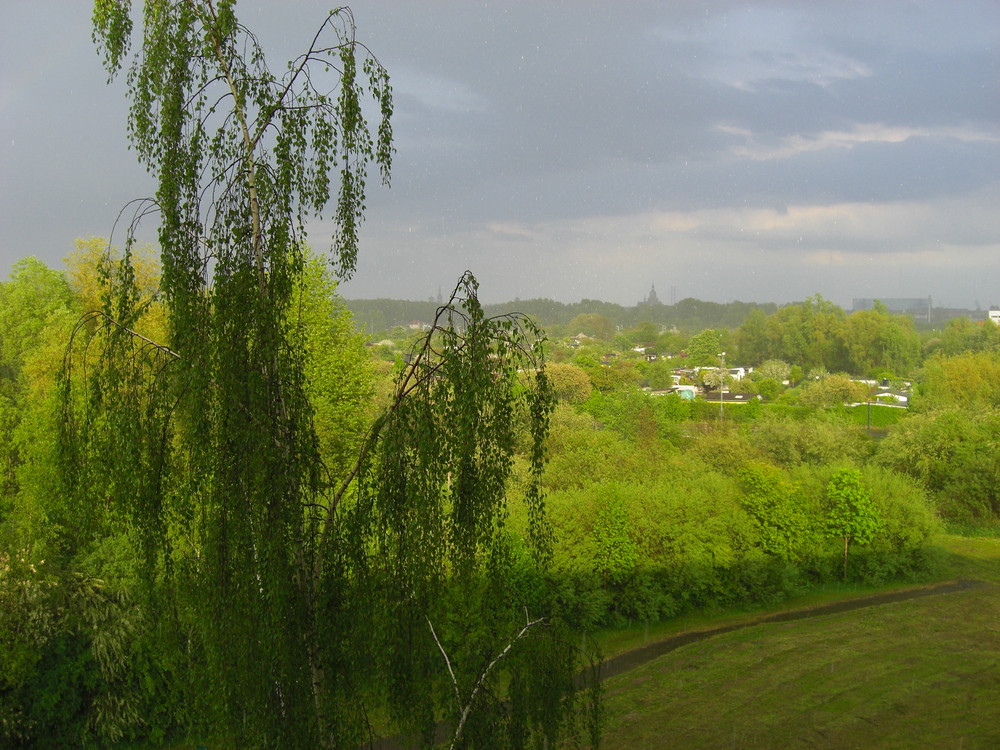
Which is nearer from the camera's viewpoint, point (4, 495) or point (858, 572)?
point (4, 495)

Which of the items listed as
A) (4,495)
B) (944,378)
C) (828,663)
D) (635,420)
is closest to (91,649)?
(4,495)

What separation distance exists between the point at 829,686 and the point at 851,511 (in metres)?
→ 7.31

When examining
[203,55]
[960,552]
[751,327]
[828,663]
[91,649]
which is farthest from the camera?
[751,327]

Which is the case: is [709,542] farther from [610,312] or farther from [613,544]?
[610,312]

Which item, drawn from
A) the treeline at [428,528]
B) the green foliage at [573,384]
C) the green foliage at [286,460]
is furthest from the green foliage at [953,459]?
the green foliage at [286,460]

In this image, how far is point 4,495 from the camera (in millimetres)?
17641

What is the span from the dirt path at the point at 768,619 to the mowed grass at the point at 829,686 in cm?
34

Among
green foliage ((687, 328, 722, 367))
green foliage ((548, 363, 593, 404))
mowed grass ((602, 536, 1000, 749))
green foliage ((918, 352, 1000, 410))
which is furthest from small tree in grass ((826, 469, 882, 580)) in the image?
green foliage ((687, 328, 722, 367))

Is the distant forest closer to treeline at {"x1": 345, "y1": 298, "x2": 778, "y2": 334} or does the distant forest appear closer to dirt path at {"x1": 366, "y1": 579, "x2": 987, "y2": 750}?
treeline at {"x1": 345, "y1": 298, "x2": 778, "y2": 334}

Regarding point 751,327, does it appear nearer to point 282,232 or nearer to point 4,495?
point 4,495

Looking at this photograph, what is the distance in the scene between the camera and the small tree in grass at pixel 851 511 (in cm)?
2081

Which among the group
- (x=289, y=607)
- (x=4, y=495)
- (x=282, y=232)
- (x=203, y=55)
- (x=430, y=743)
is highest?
(x=203, y=55)

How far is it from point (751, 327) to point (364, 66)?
8782cm

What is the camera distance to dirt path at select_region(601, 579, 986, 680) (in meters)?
16.4
